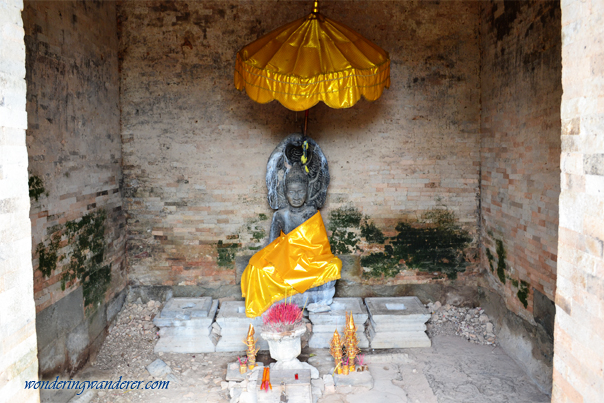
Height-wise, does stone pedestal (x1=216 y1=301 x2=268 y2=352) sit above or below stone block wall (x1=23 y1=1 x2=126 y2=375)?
below

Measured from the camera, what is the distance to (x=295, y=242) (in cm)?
543

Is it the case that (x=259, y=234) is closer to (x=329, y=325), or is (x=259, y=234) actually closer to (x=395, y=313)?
(x=329, y=325)

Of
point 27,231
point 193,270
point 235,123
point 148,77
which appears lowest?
point 193,270

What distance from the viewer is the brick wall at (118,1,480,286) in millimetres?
5875

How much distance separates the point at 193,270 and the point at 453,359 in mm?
3734

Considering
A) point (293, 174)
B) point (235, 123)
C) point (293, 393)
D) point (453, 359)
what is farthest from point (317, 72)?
point (453, 359)

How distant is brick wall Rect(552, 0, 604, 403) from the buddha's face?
3676 millimetres

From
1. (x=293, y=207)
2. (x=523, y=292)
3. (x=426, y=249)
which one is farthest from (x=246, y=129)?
(x=523, y=292)

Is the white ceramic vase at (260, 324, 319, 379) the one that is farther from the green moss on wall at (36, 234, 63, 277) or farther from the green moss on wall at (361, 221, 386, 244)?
the green moss on wall at (36, 234, 63, 277)

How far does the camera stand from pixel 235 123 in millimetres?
5977

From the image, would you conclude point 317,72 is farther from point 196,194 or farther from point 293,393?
point 293,393

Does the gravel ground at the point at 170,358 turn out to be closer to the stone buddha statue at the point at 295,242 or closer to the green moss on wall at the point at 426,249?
the green moss on wall at the point at 426,249

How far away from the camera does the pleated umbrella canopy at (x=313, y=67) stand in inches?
169

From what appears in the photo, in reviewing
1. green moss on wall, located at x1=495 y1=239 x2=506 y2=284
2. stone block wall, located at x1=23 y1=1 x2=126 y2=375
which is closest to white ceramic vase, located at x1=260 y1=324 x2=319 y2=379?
stone block wall, located at x1=23 y1=1 x2=126 y2=375
